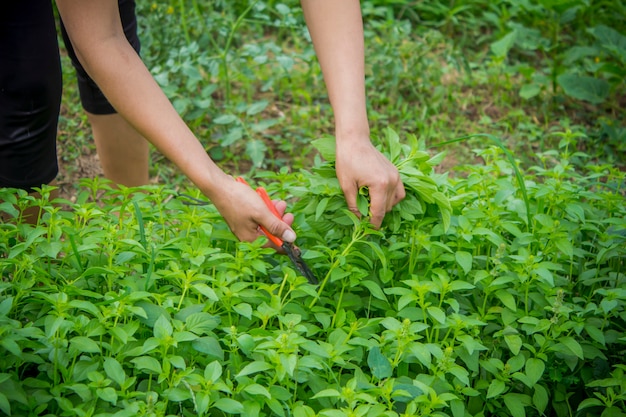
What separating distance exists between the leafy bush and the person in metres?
0.10

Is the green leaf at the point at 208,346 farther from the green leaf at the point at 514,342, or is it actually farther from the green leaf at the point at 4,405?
the green leaf at the point at 514,342

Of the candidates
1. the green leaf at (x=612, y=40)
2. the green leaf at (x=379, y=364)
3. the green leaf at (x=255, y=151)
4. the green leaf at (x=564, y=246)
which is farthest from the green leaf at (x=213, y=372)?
the green leaf at (x=612, y=40)

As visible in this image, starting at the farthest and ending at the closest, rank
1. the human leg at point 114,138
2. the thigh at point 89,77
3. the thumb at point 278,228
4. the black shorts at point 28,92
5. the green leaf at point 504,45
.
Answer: the green leaf at point 504,45, the human leg at point 114,138, the thigh at point 89,77, the black shorts at point 28,92, the thumb at point 278,228

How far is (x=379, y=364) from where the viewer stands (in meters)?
1.75

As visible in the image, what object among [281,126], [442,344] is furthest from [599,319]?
[281,126]

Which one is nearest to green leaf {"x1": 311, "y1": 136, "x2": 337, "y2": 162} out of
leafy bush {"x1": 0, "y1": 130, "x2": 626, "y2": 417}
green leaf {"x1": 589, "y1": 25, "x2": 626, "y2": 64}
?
leafy bush {"x1": 0, "y1": 130, "x2": 626, "y2": 417}

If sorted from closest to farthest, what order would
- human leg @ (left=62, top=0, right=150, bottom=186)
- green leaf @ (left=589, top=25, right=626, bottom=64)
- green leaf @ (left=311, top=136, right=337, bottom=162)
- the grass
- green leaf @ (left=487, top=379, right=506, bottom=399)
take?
green leaf @ (left=487, top=379, right=506, bottom=399) → green leaf @ (left=311, top=136, right=337, bottom=162) → human leg @ (left=62, top=0, right=150, bottom=186) → the grass → green leaf @ (left=589, top=25, right=626, bottom=64)

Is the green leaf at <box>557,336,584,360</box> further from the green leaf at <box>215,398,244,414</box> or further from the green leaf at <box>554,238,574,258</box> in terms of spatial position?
the green leaf at <box>215,398,244,414</box>

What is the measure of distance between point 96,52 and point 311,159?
1.92m

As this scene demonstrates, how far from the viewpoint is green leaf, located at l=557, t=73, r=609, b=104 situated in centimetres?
389

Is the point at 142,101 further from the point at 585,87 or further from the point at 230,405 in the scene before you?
the point at 585,87

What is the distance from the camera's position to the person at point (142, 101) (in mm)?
1893

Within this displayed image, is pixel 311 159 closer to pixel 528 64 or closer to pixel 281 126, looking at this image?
pixel 281 126

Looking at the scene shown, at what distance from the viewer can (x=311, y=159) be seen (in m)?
3.72
